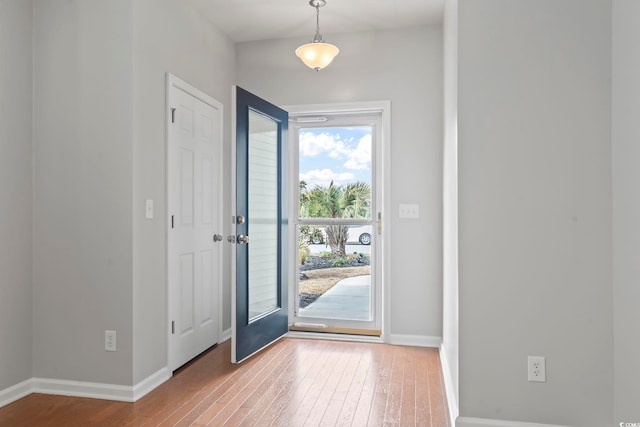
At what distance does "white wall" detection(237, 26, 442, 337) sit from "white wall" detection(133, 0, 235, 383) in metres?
1.33

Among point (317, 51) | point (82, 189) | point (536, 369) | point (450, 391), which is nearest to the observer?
point (536, 369)

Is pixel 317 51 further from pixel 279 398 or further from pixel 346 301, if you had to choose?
pixel 279 398

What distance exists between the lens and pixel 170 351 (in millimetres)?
2941

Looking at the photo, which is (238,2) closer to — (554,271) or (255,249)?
(255,249)

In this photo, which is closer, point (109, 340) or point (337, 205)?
point (109, 340)

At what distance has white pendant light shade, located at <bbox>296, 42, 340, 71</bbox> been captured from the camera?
3.11 metres

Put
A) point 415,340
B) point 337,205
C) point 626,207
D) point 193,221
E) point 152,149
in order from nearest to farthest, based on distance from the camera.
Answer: point 626,207, point 152,149, point 193,221, point 415,340, point 337,205

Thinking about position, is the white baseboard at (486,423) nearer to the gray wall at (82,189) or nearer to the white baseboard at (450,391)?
the white baseboard at (450,391)

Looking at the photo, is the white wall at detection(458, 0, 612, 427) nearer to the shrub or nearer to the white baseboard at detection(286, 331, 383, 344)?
the white baseboard at detection(286, 331, 383, 344)

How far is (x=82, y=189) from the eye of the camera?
2.65 meters

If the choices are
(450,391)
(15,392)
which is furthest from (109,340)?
(450,391)

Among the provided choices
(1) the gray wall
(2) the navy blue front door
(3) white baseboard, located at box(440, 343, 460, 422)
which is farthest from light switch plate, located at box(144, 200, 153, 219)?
(3) white baseboard, located at box(440, 343, 460, 422)

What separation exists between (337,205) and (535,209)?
213 centimetres

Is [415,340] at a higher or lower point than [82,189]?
lower
